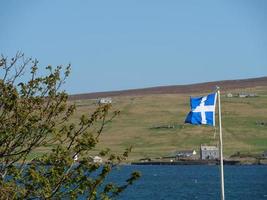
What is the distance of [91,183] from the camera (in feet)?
53.4

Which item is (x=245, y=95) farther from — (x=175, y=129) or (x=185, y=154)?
(x=185, y=154)

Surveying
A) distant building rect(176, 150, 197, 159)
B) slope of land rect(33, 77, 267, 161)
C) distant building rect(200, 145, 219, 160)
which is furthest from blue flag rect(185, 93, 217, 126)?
distant building rect(176, 150, 197, 159)

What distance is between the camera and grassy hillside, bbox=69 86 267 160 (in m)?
150

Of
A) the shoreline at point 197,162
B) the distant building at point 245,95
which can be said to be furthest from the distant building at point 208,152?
the distant building at point 245,95

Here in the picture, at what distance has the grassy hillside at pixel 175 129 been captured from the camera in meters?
150

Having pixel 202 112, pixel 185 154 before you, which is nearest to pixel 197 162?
pixel 185 154

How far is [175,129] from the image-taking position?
160m

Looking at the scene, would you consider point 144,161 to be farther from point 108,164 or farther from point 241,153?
point 108,164

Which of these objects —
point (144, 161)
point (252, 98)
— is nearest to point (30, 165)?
point (144, 161)

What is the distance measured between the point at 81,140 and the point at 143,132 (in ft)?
471

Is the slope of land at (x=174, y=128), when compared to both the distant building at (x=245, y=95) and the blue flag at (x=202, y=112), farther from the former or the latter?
the blue flag at (x=202, y=112)

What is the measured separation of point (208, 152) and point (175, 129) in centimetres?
1518

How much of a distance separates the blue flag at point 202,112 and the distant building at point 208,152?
12016 cm

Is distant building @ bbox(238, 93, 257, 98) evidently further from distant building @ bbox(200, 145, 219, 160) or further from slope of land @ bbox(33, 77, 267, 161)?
distant building @ bbox(200, 145, 219, 160)
